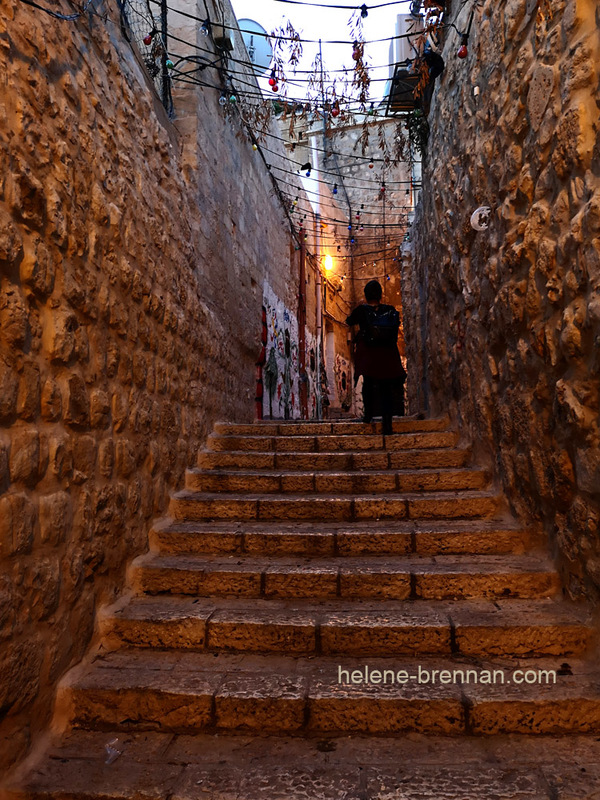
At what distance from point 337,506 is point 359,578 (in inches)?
29.9

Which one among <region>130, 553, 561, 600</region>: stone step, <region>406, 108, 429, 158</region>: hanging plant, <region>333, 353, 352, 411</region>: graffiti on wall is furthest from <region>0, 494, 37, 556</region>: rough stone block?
<region>333, 353, 352, 411</region>: graffiti on wall

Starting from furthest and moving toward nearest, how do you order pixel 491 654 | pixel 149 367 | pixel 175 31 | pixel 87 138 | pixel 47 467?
pixel 175 31, pixel 149 367, pixel 87 138, pixel 491 654, pixel 47 467

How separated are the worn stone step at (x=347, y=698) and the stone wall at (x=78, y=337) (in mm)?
276

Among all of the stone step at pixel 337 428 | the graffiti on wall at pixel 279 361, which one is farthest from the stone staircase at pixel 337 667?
the graffiti on wall at pixel 279 361

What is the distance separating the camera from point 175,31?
5.24 metres

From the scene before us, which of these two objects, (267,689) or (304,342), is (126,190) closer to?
(267,689)

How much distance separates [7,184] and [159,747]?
217 centimetres

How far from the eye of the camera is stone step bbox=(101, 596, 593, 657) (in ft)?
7.41

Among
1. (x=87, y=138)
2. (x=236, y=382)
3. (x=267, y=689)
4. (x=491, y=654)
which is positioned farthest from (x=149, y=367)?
(x=236, y=382)

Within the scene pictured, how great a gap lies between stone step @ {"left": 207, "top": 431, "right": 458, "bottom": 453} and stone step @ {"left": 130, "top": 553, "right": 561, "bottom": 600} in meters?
1.53

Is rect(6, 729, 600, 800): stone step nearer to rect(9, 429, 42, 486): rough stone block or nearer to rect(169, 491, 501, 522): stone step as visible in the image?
rect(9, 429, 42, 486): rough stone block

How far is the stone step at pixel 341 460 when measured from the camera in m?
3.99

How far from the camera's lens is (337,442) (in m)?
4.43

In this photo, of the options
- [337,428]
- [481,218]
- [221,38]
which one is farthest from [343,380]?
[481,218]
